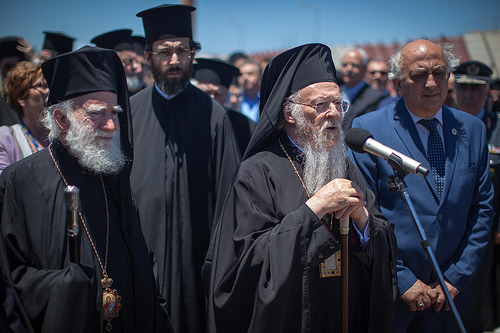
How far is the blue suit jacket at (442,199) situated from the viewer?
3.46 meters

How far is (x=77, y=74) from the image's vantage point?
2.99 m

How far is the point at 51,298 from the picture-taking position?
258cm

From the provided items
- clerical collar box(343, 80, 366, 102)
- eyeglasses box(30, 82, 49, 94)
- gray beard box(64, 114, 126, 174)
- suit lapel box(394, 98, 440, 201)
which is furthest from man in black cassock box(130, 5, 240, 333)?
clerical collar box(343, 80, 366, 102)

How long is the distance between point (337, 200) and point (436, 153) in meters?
1.34

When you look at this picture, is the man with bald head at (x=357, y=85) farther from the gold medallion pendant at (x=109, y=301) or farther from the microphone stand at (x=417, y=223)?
the gold medallion pendant at (x=109, y=301)

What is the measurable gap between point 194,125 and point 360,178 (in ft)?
5.95

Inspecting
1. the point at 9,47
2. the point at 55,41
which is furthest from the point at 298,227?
the point at 9,47

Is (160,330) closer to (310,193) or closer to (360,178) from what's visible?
(310,193)

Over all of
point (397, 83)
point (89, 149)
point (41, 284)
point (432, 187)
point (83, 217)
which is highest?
point (397, 83)

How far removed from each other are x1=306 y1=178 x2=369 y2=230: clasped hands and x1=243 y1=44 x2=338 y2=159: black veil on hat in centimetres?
57

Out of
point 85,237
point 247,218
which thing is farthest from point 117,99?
point 247,218

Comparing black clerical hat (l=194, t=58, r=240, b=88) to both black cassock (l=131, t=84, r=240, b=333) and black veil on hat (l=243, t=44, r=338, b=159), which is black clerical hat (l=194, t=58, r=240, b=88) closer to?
black cassock (l=131, t=84, r=240, b=333)

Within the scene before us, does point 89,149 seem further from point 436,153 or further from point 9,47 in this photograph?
point 9,47

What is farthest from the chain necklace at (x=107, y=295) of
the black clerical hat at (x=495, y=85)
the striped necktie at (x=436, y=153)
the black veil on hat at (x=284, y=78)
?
the black clerical hat at (x=495, y=85)
